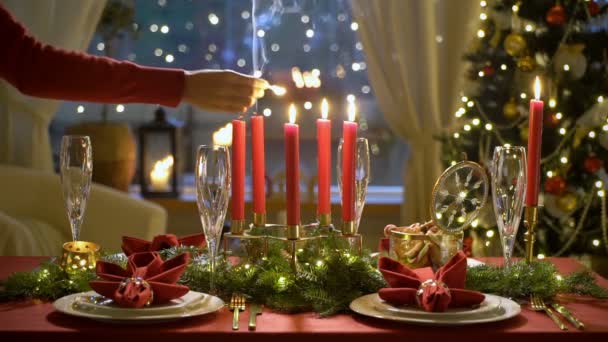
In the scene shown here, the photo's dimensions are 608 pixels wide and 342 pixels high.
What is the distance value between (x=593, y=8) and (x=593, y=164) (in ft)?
2.01

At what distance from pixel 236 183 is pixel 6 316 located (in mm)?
469

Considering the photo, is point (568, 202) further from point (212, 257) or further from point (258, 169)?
point (212, 257)

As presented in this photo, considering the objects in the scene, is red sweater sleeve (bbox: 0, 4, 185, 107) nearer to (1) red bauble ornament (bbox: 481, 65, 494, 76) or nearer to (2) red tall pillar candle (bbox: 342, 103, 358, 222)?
(2) red tall pillar candle (bbox: 342, 103, 358, 222)

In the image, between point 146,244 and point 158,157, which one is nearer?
point 146,244

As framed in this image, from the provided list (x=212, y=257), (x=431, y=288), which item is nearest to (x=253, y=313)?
(x=212, y=257)

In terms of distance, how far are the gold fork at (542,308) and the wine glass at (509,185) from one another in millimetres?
130

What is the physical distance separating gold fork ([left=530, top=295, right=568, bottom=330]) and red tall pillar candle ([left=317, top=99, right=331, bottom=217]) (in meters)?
0.45

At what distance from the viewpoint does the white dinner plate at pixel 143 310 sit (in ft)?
4.50

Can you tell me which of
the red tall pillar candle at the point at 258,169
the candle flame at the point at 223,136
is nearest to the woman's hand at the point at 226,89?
the red tall pillar candle at the point at 258,169

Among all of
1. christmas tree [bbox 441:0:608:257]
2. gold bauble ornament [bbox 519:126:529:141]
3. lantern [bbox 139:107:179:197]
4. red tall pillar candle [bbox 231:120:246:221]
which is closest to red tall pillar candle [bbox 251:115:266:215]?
red tall pillar candle [bbox 231:120:246:221]

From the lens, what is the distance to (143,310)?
139 centimetres

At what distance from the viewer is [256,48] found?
4.52 m

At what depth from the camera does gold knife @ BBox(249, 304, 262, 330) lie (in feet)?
4.49

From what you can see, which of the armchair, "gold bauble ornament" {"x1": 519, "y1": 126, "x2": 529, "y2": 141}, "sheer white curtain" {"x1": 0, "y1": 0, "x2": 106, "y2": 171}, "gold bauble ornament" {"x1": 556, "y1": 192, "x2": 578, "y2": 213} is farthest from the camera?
"sheer white curtain" {"x1": 0, "y1": 0, "x2": 106, "y2": 171}
